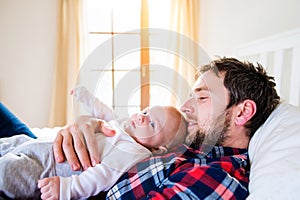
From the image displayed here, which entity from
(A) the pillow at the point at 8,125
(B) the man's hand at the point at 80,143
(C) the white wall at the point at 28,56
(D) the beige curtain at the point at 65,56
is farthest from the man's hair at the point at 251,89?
(C) the white wall at the point at 28,56

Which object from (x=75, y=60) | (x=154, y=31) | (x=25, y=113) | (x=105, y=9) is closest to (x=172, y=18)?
(x=105, y=9)

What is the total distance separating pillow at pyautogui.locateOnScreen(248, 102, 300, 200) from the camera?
0.52 meters

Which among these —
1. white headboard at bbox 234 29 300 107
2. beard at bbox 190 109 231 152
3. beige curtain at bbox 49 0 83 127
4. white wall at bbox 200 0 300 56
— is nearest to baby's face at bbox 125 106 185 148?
beard at bbox 190 109 231 152

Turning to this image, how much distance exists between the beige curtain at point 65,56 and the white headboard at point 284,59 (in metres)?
1.91

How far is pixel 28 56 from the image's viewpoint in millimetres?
2725

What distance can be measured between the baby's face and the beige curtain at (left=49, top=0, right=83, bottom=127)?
76.5 inches

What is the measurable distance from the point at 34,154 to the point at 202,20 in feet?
8.00

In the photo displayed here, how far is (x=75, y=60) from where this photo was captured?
2656 mm

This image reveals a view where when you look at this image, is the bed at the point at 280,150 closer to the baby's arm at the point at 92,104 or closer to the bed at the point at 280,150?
the bed at the point at 280,150

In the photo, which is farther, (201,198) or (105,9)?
(105,9)

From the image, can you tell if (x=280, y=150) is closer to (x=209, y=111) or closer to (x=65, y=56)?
(x=209, y=111)

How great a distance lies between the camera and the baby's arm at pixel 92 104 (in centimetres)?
93

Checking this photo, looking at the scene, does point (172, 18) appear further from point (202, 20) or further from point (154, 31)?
point (154, 31)

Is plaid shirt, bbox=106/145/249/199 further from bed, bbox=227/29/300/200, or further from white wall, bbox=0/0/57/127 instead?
white wall, bbox=0/0/57/127
